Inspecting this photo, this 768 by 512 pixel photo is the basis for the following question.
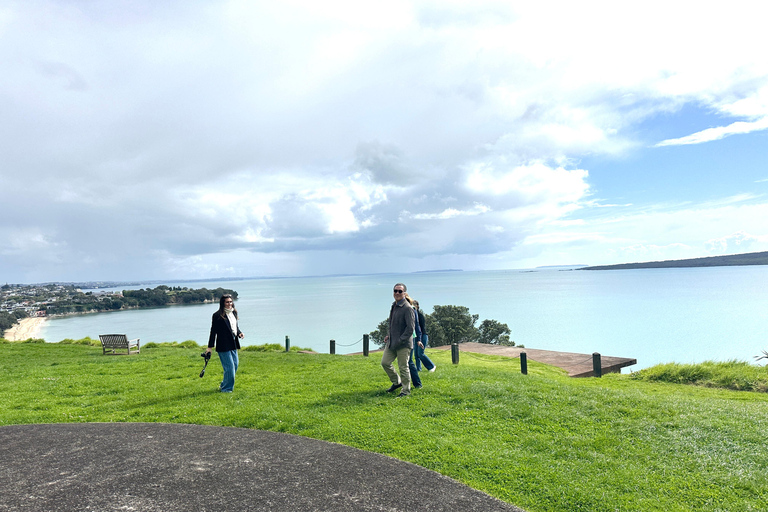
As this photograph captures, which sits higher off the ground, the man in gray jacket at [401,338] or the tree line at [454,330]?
the man in gray jacket at [401,338]

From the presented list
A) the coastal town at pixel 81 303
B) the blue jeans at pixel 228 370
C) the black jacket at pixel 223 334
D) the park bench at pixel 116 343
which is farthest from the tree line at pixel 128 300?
the black jacket at pixel 223 334

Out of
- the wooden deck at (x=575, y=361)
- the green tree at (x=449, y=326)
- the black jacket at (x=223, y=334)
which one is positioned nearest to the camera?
the black jacket at (x=223, y=334)

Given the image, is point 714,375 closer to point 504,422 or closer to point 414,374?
point 504,422

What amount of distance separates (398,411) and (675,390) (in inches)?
312

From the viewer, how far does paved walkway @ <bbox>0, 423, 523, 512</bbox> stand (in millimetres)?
4152

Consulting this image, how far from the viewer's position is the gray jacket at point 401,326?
7.76 metres

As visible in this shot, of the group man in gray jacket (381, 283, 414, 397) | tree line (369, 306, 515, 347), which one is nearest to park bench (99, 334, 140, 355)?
man in gray jacket (381, 283, 414, 397)

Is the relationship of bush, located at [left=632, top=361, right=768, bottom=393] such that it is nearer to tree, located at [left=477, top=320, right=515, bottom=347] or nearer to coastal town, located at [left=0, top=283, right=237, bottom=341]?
tree, located at [left=477, top=320, right=515, bottom=347]

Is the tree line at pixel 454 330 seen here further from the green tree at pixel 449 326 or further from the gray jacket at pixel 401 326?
the gray jacket at pixel 401 326

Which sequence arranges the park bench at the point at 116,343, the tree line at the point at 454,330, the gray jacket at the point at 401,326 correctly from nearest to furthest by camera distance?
the gray jacket at the point at 401,326 < the park bench at the point at 116,343 < the tree line at the point at 454,330

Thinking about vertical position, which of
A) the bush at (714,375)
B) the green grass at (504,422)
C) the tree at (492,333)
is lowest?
the tree at (492,333)

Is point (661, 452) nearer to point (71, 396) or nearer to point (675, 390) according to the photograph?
point (675, 390)

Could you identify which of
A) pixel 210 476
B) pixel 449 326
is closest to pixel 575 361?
pixel 210 476

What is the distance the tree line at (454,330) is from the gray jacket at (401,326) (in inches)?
1300
